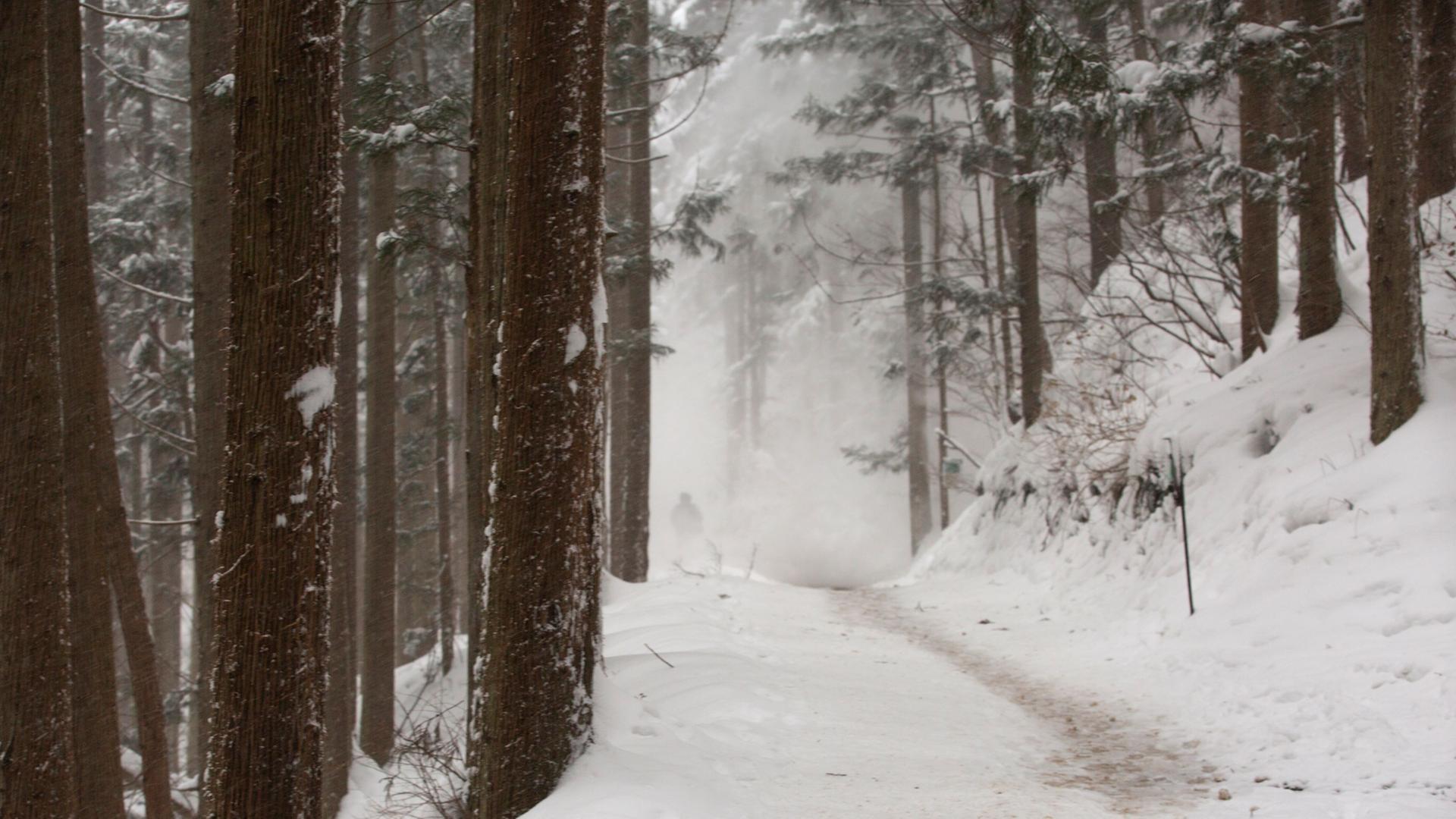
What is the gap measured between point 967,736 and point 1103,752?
2.52 feet

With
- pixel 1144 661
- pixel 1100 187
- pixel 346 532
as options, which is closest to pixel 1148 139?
pixel 1100 187

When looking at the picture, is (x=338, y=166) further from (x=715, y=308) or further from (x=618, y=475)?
(x=715, y=308)

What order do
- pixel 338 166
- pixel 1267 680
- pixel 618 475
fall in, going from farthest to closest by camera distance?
pixel 618 475 → pixel 1267 680 → pixel 338 166

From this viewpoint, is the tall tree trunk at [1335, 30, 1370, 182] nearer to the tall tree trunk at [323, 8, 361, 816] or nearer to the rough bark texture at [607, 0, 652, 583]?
the rough bark texture at [607, 0, 652, 583]

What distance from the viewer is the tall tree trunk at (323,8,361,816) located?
362 inches

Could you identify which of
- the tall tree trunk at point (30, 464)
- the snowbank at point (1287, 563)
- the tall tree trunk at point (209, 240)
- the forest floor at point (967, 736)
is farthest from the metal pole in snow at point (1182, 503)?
the tall tree trunk at point (209, 240)

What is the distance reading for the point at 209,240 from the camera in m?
7.55

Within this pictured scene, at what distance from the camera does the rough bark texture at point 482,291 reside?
428cm

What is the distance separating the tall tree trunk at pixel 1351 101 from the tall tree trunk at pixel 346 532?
9.51m

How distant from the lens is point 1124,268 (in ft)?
55.9

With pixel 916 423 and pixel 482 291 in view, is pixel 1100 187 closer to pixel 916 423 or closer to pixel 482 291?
pixel 916 423

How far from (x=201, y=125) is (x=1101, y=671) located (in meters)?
8.66

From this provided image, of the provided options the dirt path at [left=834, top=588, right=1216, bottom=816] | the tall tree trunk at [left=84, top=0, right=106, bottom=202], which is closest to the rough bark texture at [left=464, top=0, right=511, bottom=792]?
the dirt path at [left=834, top=588, right=1216, bottom=816]

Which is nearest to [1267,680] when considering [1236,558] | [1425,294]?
[1236,558]
